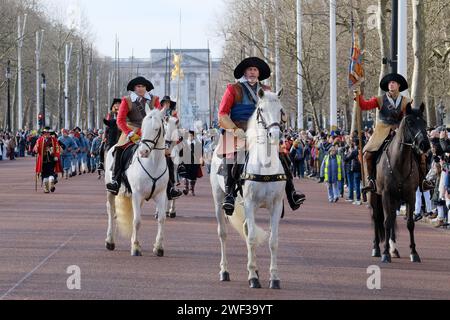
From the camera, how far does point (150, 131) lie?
1598 centimetres

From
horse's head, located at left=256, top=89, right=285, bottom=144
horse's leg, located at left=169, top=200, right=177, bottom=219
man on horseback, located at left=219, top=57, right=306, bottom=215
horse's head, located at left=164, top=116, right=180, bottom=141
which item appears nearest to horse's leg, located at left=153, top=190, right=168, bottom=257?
man on horseback, located at left=219, top=57, right=306, bottom=215

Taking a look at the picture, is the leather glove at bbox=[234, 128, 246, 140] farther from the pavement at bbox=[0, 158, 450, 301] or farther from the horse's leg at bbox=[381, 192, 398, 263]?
the horse's leg at bbox=[381, 192, 398, 263]

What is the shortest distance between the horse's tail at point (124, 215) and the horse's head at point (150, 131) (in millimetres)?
1156

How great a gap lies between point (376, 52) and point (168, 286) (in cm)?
3844

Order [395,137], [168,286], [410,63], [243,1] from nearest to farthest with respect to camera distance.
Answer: [168,286]
[395,137]
[410,63]
[243,1]

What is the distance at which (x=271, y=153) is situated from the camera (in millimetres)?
12562

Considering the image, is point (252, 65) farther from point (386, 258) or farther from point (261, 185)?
point (386, 258)

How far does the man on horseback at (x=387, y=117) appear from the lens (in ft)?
53.1

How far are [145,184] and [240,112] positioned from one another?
11.3 feet

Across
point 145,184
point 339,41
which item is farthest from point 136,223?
point 339,41

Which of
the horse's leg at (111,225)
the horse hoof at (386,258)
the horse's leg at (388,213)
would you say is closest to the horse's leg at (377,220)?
the horse's leg at (388,213)

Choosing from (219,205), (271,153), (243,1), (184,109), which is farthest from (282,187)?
(184,109)
